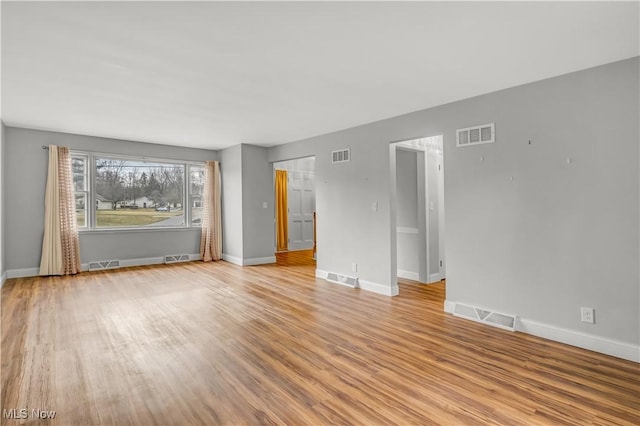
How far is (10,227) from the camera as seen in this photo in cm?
570

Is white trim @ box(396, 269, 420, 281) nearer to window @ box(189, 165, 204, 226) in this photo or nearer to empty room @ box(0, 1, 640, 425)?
empty room @ box(0, 1, 640, 425)

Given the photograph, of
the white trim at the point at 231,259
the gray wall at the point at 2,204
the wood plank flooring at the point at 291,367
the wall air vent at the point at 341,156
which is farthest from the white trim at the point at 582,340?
the gray wall at the point at 2,204

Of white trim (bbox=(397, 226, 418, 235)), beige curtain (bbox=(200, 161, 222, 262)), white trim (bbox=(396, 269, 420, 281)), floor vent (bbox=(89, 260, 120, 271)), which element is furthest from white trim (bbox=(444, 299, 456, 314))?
floor vent (bbox=(89, 260, 120, 271))

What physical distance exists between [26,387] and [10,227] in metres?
4.66

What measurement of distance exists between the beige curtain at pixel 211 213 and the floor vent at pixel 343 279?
3.21 metres

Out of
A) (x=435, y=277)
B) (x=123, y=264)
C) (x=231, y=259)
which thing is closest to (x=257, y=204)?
(x=231, y=259)

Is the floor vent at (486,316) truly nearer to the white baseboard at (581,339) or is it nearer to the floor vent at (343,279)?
the white baseboard at (581,339)

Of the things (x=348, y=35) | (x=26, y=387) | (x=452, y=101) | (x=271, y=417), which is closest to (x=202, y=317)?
(x=26, y=387)

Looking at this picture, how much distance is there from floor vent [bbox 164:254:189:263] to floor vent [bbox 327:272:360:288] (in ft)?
11.9

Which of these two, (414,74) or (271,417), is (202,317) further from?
(414,74)

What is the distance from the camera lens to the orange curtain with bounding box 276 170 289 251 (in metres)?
9.44

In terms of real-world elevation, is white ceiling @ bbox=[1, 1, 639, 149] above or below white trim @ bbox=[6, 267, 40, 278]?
above

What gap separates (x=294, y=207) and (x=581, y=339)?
24.6 feet

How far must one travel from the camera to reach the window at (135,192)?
21.5ft
